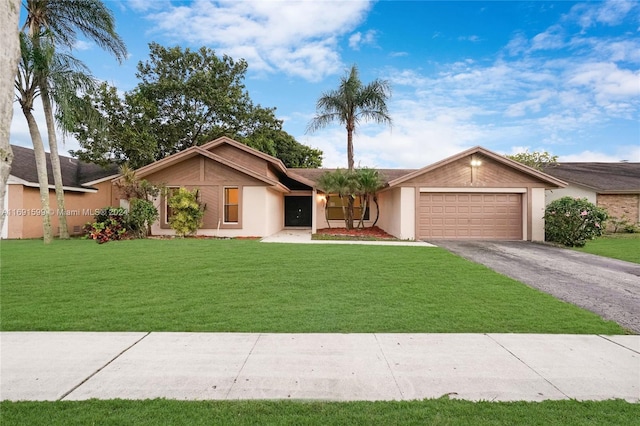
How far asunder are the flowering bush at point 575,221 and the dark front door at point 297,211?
13248mm

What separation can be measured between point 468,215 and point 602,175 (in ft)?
38.5

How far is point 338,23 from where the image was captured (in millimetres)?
14742

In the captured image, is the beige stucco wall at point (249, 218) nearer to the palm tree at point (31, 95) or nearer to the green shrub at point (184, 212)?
the green shrub at point (184, 212)

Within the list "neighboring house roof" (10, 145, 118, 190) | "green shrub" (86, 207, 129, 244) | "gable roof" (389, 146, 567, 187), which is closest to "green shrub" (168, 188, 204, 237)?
"green shrub" (86, 207, 129, 244)

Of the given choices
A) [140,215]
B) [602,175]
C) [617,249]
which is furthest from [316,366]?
[602,175]

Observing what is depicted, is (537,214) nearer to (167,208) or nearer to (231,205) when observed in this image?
(231,205)

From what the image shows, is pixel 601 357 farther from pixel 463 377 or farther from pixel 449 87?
pixel 449 87

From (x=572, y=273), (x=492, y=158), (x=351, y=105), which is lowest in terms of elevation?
(x=572, y=273)

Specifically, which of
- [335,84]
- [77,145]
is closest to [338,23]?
[335,84]

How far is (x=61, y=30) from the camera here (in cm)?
1350

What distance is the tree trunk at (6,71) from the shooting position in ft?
5.67

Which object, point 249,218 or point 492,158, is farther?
point 249,218

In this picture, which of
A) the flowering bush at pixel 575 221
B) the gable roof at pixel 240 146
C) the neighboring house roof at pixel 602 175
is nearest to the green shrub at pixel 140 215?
the gable roof at pixel 240 146

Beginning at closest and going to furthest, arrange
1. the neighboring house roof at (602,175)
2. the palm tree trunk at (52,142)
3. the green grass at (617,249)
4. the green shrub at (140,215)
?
the green grass at (617,249), the palm tree trunk at (52,142), the green shrub at (140,215), the neighboring house roof at (602,175)
